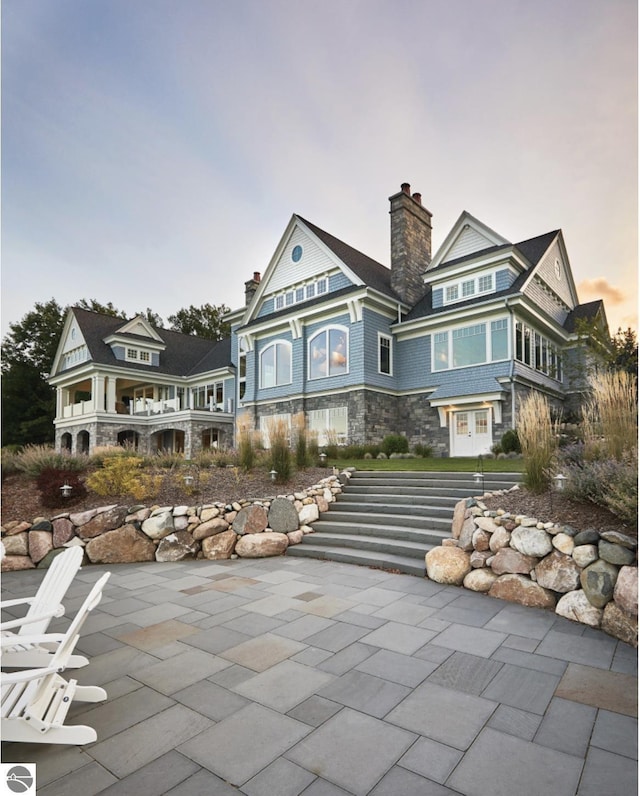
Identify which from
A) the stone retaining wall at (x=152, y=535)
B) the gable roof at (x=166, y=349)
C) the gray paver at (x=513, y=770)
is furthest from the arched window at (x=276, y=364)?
the gray paver at (x=513, y=770)

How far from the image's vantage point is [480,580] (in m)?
4.86

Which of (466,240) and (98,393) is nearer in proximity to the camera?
(466,240)

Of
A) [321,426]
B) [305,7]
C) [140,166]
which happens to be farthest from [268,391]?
[305,7]

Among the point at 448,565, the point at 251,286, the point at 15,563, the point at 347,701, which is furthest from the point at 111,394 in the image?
the point at 347,701

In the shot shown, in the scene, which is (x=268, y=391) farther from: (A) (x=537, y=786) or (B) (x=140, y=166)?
(A) (x=537, y=786)

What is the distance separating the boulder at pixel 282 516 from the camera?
7.06 meters

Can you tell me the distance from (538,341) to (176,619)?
15046 millimetres

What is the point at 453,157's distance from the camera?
14.9ft

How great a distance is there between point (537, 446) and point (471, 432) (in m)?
9.21

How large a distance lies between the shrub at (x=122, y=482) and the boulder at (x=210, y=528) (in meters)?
1.27

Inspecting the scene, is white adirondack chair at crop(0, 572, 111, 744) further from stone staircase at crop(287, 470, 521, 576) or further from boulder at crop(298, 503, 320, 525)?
boulder at crop(298, 503, 320, 525)

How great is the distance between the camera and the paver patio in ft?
6.81

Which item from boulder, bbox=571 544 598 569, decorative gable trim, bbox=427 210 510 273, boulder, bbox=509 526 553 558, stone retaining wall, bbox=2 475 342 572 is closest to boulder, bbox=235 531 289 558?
stone retaining wall, bbox=2 475 342 572

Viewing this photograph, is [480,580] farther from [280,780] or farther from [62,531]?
[62,531]
